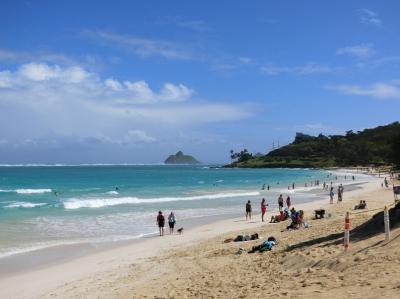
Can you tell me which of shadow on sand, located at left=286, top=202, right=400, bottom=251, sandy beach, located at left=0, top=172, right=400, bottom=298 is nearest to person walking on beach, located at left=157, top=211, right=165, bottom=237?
sandy beach, located at left=0, top=172, right=400, bottom=298

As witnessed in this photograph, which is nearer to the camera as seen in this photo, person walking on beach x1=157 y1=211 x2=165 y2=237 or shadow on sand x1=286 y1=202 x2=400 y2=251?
shadow on sand x1=286 y1=202 x2=400 y2=251

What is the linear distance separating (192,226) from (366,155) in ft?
510

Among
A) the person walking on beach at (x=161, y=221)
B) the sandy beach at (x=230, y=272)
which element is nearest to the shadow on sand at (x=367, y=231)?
the sandy beach at (x=230, y=272)

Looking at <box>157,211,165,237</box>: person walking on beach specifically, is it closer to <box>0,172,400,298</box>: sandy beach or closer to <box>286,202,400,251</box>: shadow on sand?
<box>0,172,400,298</box>: sandy beach

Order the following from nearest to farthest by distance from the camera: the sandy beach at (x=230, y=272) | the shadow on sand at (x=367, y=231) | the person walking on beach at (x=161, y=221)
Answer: the sandy beach at (x=230, y=272) → the shadow on sand at (x=367, y=231) → the person walking on beach at (x=161, y=221)

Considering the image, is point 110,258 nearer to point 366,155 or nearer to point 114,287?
point 114,287

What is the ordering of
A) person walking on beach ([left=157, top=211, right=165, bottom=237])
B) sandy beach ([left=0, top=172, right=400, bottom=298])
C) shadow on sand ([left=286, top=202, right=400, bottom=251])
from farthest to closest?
person walking on beach ([left=157, top=211, right=165, bottom=237]), shadow on sand ([left=286, top=202, right=400, bottom=251]), sandy beach ([left=0, top=172, right=400, bottom=298])

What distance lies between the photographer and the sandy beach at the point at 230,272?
31.1 ft

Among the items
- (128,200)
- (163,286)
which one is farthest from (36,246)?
(128,200)

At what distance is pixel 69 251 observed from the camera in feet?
66.0

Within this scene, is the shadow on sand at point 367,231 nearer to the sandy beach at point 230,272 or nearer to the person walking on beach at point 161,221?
the sandy beach at point 230,272

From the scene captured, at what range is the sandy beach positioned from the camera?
9.47 meters

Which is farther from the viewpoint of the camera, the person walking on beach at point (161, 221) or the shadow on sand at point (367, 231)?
the person walking on beach at point (161, 221)

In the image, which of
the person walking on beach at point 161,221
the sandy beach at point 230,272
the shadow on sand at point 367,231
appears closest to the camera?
the sandy beach at point 230,272
